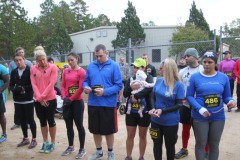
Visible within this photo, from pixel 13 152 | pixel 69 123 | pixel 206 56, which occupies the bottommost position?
pixel 13 152

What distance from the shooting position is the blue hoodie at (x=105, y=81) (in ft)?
15.7

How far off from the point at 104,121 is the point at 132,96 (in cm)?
69

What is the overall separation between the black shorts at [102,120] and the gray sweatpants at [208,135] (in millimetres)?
1438

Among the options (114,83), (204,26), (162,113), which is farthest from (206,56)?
(204,26)

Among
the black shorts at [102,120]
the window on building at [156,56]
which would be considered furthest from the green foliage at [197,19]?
the black shorts at [102,120]

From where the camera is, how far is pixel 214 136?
13.1 feet

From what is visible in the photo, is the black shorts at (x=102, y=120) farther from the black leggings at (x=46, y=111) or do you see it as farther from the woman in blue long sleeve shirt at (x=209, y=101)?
the woman in blue long sleeve shirt at (x=209, y=101)

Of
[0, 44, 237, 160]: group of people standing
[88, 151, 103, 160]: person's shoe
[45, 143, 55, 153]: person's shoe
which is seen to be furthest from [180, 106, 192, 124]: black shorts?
[45, 143, 55, 153]: person's shoe

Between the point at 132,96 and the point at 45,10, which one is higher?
the point at 45,10

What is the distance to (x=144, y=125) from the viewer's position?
4637 millimetres

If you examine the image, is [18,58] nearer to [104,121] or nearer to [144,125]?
[104,121]

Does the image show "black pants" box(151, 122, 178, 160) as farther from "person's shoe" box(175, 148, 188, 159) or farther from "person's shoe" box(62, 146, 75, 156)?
"person's shoe" box(62, 146, 75, 156)

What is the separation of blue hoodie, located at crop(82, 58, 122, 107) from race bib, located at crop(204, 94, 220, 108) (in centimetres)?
153

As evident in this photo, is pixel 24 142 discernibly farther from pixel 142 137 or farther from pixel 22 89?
pixel 142 137
